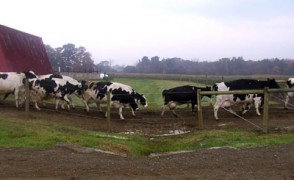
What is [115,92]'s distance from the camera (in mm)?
21703

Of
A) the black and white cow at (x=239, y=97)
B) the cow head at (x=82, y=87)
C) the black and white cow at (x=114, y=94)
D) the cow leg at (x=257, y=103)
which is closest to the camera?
the black and white cow at (x=239, y=97)

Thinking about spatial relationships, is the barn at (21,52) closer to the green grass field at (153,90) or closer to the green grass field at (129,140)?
the green grass field at (153,90)

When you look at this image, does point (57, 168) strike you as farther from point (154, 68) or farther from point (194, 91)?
point (154, 68)

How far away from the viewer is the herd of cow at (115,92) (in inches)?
829

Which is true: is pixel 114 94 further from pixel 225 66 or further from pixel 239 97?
pixel 225 66

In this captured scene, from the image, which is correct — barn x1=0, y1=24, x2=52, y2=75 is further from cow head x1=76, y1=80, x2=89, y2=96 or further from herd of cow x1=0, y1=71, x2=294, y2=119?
cow head x1=76, y1=80, x2=89, y2=96

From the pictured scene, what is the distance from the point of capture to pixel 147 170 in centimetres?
903

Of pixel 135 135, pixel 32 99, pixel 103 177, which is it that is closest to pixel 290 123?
pixel 135 135

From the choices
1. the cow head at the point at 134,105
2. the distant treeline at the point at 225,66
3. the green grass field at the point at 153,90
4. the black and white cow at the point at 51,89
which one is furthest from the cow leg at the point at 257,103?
the distant treeline at the point at 225,66

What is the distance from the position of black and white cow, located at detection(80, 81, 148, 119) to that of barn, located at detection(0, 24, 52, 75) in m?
11.9

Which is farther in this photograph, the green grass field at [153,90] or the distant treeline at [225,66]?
the distant treeline at [225,66]

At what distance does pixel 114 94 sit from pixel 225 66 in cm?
7936

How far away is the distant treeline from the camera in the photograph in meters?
80.7

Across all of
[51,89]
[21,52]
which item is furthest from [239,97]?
[21,52]
